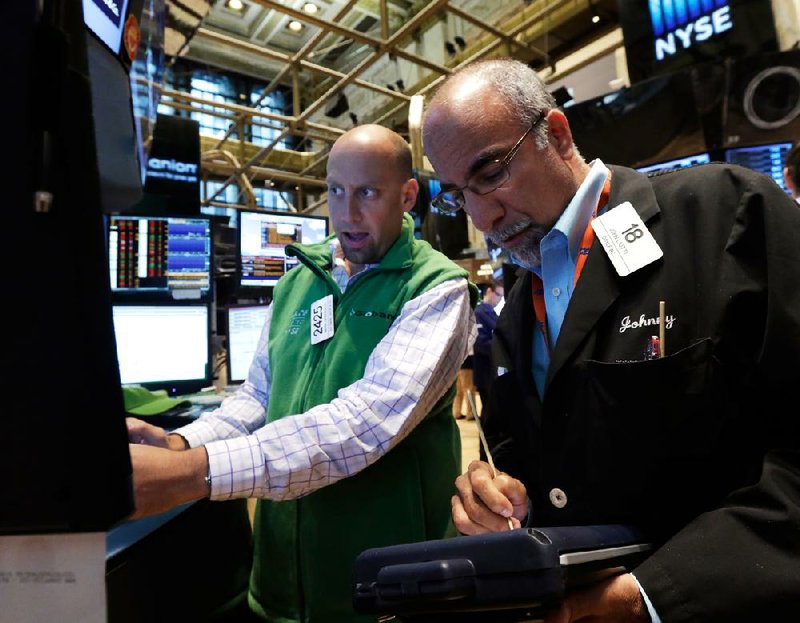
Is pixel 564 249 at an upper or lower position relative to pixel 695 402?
upper

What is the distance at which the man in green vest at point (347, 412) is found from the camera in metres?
1.04

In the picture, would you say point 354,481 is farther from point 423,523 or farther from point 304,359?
point 304,359

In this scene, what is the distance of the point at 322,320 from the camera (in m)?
1.36

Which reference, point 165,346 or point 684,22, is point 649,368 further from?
point 684,22

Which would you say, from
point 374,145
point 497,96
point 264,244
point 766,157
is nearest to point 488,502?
point 497,96

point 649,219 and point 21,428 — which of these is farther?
point 649,219

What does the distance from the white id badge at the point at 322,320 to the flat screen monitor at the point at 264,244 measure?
1356 mm

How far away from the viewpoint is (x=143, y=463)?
76 centimetres

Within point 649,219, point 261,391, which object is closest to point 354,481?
point 261,391

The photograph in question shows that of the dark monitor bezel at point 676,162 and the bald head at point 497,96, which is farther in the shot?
the dark monitor bezel at point 676,162

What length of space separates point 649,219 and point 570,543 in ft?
1.98

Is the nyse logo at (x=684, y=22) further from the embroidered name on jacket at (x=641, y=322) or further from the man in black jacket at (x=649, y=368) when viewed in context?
the embroidered name on jacket at (x=641, y=322)

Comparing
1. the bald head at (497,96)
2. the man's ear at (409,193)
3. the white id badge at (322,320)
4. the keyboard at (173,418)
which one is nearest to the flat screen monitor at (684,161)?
the man's ear at (409,193)

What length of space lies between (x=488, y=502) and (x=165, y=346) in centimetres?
188
